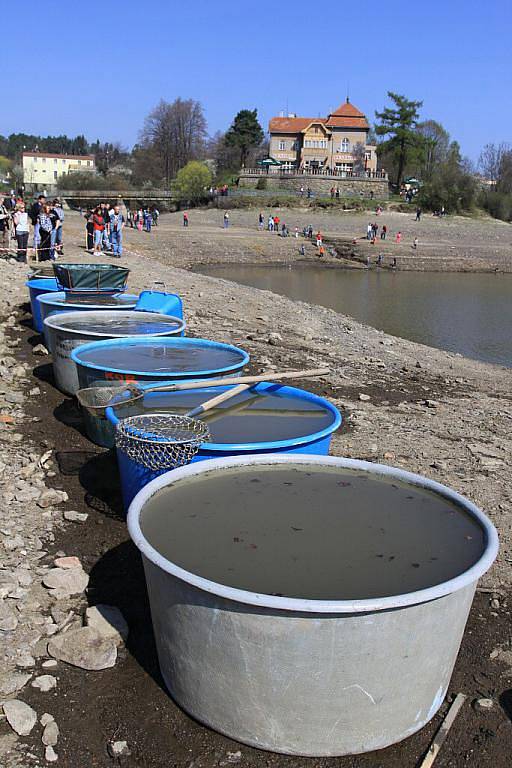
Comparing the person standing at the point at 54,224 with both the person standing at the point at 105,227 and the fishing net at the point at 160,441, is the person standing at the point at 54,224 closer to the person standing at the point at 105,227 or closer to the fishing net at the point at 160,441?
the person standing at the point at 105,227

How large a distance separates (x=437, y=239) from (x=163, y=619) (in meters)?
52.9

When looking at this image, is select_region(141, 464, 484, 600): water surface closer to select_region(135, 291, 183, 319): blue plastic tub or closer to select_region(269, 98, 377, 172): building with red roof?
select_region(135, 291, 183, 319): blue plastic tub

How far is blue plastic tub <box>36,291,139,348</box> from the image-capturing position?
955 cm

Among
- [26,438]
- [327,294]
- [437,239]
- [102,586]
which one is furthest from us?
[437,239]

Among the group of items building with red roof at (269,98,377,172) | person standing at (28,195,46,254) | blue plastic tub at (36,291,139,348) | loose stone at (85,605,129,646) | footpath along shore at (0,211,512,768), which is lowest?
footpath along shore at (0,211,512,768)

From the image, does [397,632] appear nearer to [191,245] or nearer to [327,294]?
[327,294]

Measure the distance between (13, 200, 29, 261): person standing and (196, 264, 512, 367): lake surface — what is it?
35.1 feet

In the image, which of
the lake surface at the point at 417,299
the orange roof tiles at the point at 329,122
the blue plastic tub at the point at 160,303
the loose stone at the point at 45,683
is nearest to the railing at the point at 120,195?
the orange roof tiles at the point at 329,122

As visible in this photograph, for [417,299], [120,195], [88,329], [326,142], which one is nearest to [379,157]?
[326,142]

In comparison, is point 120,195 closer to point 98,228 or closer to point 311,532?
point 98,228

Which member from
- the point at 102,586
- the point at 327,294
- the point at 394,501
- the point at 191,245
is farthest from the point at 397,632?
the point at 191,245

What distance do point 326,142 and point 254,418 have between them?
87.4 meters

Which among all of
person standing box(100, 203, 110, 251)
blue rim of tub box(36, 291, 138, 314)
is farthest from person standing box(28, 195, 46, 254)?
blue rim of tub box(36, 291, 138, 314)

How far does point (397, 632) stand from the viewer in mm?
2994
